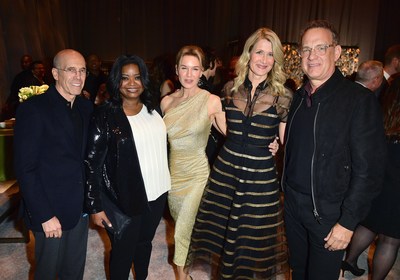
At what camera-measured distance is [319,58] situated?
1.80m

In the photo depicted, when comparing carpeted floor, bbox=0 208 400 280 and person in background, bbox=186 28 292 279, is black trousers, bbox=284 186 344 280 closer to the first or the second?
person in background, bbox=186 28 292 279

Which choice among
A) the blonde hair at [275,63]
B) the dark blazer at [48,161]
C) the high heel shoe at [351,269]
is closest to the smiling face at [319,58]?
the blonde hair at [275,63]

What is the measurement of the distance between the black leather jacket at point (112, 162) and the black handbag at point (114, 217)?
0.11 feet

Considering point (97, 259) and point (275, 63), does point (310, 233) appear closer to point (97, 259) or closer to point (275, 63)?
point (275, 63)

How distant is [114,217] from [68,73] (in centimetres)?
91

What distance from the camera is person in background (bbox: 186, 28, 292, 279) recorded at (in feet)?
7.13

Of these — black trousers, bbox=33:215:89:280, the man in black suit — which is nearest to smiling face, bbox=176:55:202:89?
the man in black suit

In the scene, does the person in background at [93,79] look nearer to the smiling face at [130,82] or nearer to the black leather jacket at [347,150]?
the smiling face at [130,82]

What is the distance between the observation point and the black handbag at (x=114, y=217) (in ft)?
6.81

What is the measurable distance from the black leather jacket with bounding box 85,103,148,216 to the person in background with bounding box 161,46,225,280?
441mm

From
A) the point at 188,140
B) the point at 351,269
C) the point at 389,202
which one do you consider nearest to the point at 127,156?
the point at 188,140

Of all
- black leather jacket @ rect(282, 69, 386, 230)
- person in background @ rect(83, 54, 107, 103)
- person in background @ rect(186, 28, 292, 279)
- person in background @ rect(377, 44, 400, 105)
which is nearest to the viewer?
black leather jacket @ rect(282, 69, 386, 230)

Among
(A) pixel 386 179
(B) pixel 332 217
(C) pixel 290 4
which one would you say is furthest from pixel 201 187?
(C) pixel 290 4

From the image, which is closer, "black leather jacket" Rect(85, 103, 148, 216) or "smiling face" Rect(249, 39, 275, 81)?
"black leather jacket" Rect(85, 103, 148, 216)
